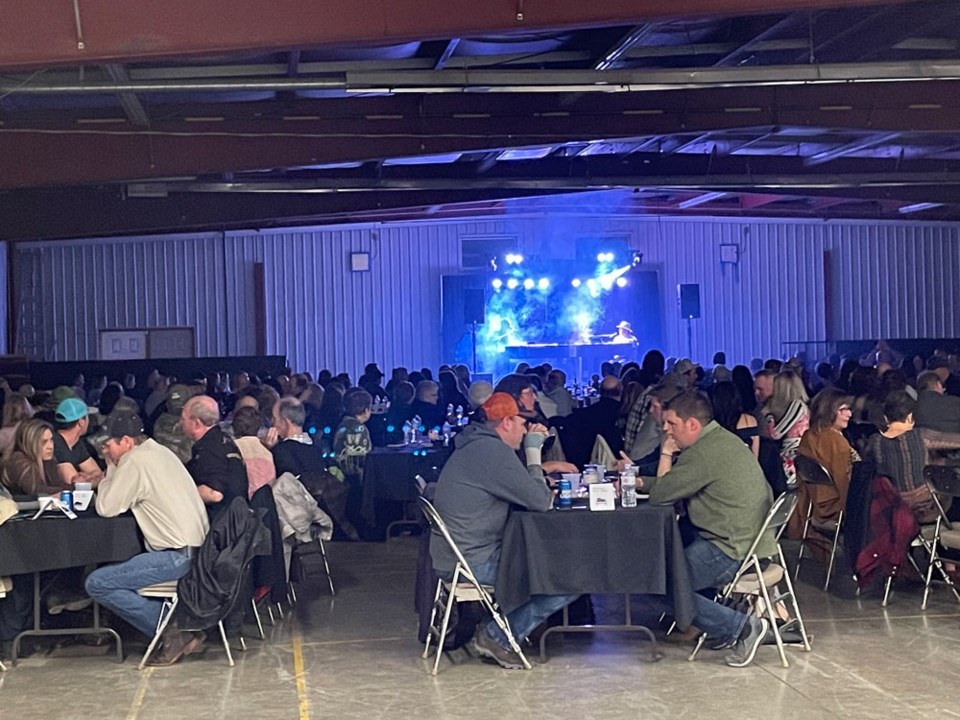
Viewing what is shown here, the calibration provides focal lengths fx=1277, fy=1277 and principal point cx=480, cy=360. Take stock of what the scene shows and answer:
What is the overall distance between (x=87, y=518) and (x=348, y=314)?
52.3 feet

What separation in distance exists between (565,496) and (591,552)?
1.30 ft

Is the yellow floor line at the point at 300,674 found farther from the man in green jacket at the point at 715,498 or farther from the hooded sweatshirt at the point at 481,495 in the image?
the man in green jacket at the point at 715,498

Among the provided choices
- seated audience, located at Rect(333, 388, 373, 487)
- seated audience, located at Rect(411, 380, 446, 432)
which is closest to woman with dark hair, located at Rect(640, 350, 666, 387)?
seated audience, located at Rect(411, 380, 446, 432)

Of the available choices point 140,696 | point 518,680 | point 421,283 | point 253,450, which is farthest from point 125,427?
point 421,283

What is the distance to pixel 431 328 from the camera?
73.0ft

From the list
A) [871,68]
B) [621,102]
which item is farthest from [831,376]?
[871,68]

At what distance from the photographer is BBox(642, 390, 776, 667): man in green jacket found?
19.9 feet

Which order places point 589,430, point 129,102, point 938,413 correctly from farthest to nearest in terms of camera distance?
point 589,430 < point 129,102 < point 938,413

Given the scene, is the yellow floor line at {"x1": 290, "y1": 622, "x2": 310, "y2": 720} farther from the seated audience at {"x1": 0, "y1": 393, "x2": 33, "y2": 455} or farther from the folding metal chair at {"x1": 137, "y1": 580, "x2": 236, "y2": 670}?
the seated audience at {"x1": 0, "y1": 393, "x2": 33, "y2": 455}

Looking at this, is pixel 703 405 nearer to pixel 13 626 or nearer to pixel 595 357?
pixel 13 626

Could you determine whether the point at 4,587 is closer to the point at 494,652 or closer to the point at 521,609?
the point at 494,652

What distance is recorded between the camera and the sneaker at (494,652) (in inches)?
243

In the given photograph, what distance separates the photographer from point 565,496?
6.31 m

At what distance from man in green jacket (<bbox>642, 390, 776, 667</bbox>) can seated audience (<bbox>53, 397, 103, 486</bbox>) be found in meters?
3.35
